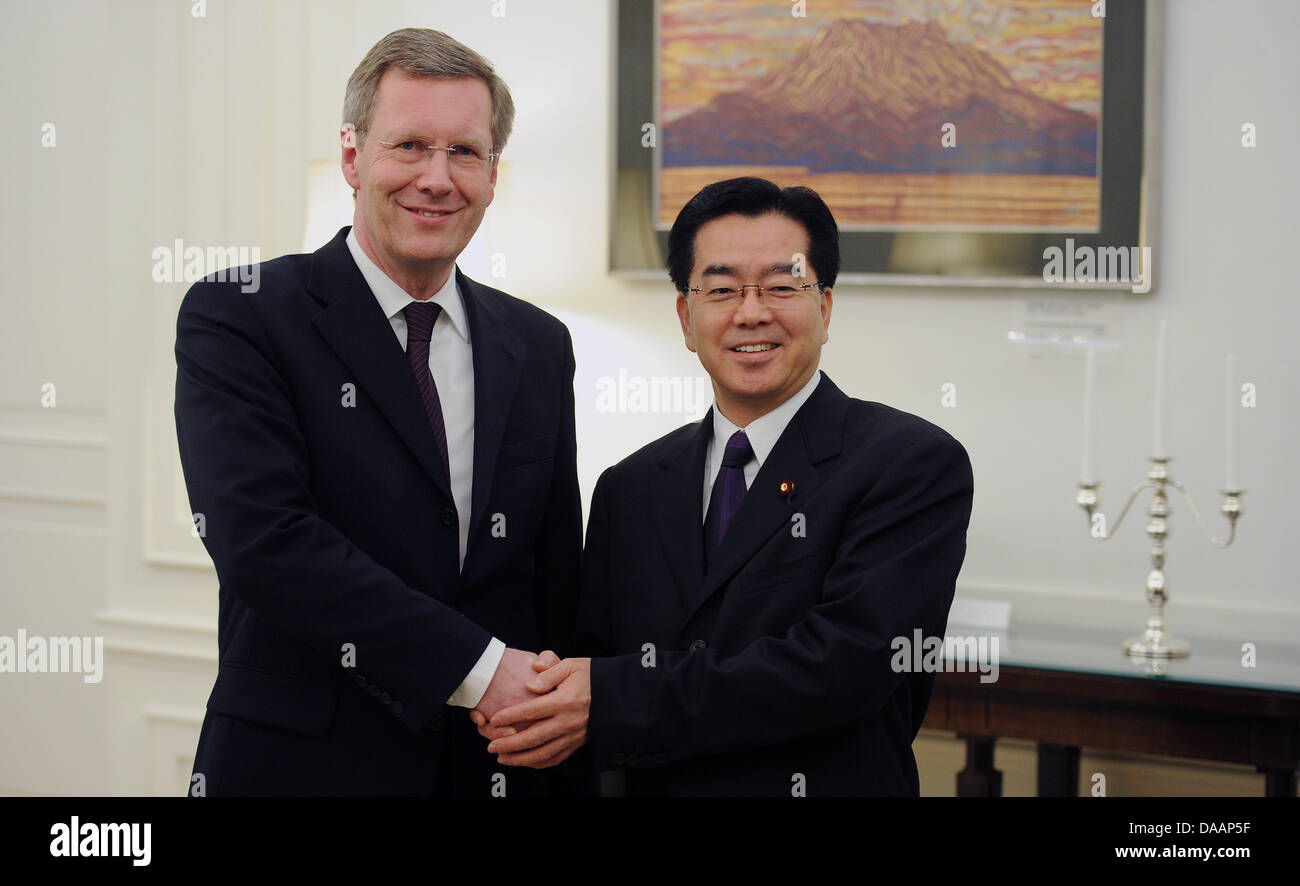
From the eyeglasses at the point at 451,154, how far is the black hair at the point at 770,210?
35 cm

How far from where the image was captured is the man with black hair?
164 cm

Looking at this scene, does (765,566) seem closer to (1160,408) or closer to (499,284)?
(1160,408)

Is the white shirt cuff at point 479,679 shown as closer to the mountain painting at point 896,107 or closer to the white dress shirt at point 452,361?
the white dress shirt at point 452,361

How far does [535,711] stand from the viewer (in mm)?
1729

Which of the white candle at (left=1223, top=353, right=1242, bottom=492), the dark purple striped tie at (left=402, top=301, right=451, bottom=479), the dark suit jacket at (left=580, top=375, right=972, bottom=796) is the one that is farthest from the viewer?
the white candle at (left=1223, top=353, right=1242, bottom=492)

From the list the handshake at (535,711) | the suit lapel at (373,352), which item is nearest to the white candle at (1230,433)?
the handshake at (535,711)

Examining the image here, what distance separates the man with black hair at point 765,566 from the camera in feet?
5.39

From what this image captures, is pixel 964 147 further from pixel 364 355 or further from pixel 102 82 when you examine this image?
pixel 102 82

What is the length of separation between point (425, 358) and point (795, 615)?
0.69 m

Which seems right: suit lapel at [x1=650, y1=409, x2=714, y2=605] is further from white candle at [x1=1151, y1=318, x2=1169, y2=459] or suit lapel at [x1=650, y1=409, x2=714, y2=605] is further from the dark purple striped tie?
white candle at [x1=1151, y1=318, x2=1169, y2=459]

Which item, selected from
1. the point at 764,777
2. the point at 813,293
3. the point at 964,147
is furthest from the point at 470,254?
the point at 764,777

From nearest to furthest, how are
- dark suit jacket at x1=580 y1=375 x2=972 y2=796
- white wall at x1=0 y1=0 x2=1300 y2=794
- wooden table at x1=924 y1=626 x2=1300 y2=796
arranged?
dark suit jacket at x1=580 y1=375 x2=972 y2=796 < wooden table at x1=924 y1=626 x2=1300 y2=796 < white wall at x1=0 y1=0 x2=1300 y2=794

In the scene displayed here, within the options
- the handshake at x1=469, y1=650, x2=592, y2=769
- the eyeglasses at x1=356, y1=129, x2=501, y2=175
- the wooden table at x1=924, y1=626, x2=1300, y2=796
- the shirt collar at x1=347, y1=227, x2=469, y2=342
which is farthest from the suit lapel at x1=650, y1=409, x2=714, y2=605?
the wooden table at x1=924, y1=626, x2=1300, y2=796

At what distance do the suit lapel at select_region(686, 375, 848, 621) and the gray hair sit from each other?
0.72m
